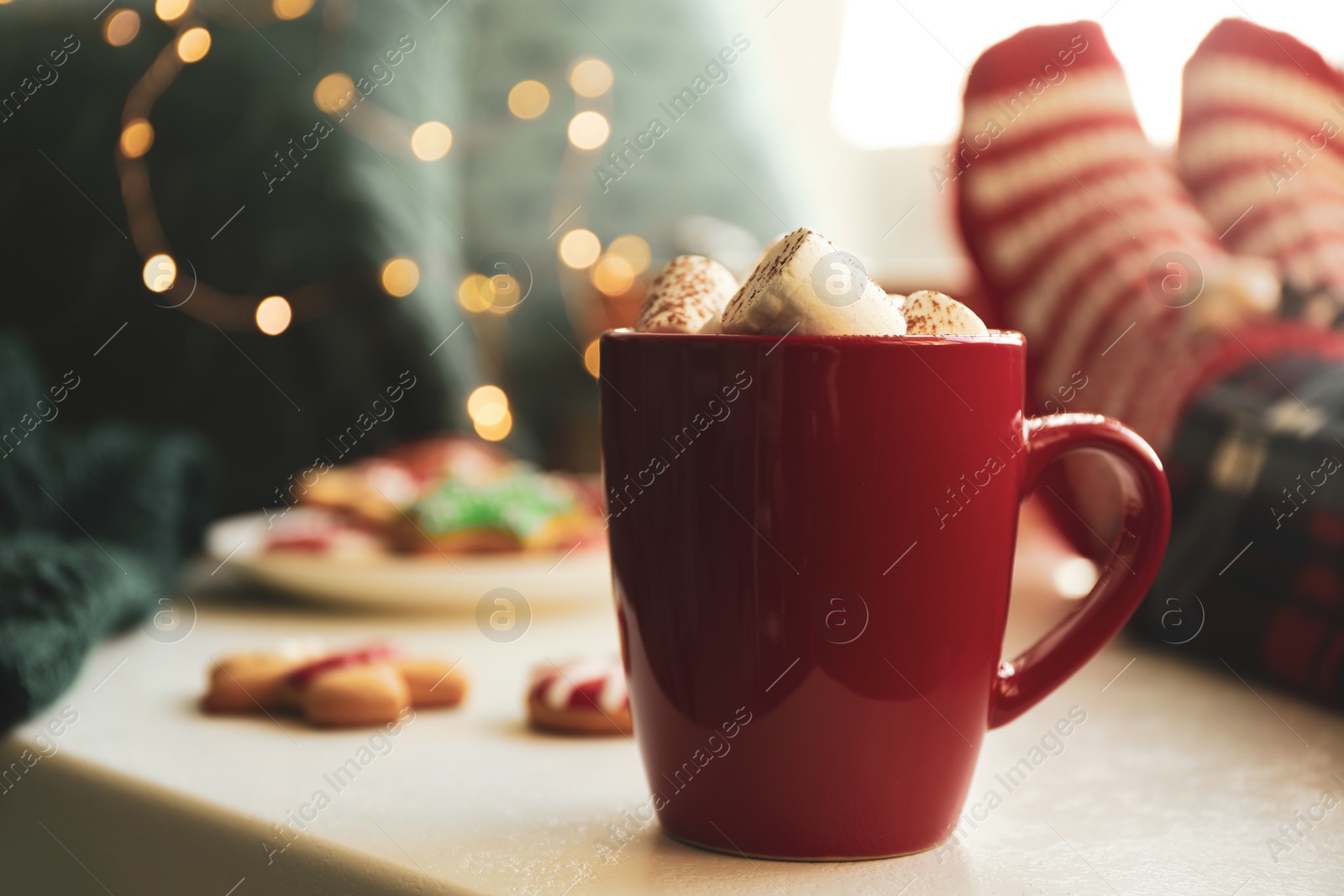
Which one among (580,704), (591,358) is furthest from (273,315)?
(580,704)

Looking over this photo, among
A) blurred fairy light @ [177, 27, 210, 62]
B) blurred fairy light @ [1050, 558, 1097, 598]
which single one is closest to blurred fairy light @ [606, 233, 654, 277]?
blurred fairy light @ [177, 27, 210, 62]

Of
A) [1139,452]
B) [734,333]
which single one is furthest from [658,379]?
[1139,452]

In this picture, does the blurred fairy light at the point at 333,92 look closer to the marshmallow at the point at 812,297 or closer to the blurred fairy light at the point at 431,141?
the blurred fairy light at the point at 431,141

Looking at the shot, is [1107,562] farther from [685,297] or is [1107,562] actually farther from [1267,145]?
[1267,145]

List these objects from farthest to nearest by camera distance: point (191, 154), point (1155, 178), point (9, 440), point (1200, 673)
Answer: point (1155, 178)
point (191, 154)
point (9, 440)
point (1200, 673)

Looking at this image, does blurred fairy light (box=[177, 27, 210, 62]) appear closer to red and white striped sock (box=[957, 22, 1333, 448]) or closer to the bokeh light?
the bokeh light

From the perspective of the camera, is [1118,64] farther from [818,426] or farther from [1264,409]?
[818,426]

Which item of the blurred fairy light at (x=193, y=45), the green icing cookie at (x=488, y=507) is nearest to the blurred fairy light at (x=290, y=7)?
the blurred fairy light at (x=193, y=45)
